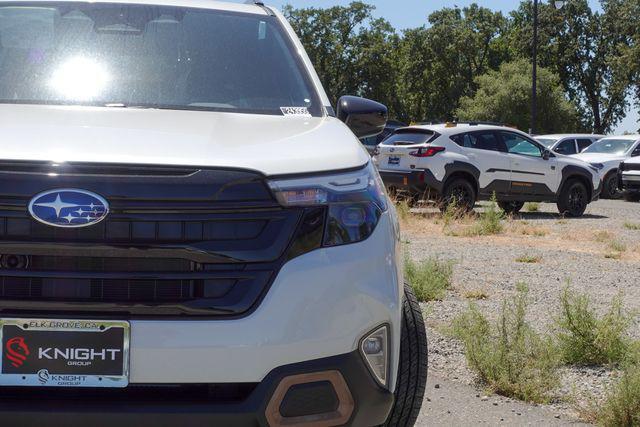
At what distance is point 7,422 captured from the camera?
8.73 feet

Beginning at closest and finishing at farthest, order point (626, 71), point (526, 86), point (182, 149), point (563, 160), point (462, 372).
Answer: point (182, 149)
point (462, 372)
point (563, 160)
point (626, 71)
point (526, 86)

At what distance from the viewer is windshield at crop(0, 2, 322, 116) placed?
3928 mm

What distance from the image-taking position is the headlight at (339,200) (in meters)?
2.88

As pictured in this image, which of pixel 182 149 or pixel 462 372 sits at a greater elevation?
pixel 182 149

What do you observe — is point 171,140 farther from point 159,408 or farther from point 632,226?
point 632,226

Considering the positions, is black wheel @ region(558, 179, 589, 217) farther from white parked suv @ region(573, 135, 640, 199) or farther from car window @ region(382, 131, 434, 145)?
white parked suv @ region(573, 135, 640, 199)

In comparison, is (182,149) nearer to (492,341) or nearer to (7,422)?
(7,422)

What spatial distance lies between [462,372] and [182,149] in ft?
9.61

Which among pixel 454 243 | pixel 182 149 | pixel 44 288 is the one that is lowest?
pixel 454 243

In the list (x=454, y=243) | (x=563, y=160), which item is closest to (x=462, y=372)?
(x=454, y=243)

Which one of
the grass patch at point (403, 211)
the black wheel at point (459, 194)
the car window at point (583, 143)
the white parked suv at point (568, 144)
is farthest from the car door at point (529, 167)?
the car window at point (583, 143)

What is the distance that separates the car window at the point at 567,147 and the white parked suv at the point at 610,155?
2.69ft

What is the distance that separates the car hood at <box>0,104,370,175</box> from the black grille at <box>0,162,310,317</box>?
0.07 m

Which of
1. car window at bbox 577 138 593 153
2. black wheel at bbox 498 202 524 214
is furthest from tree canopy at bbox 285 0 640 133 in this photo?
black wheel at bbox 498 202 524 214
